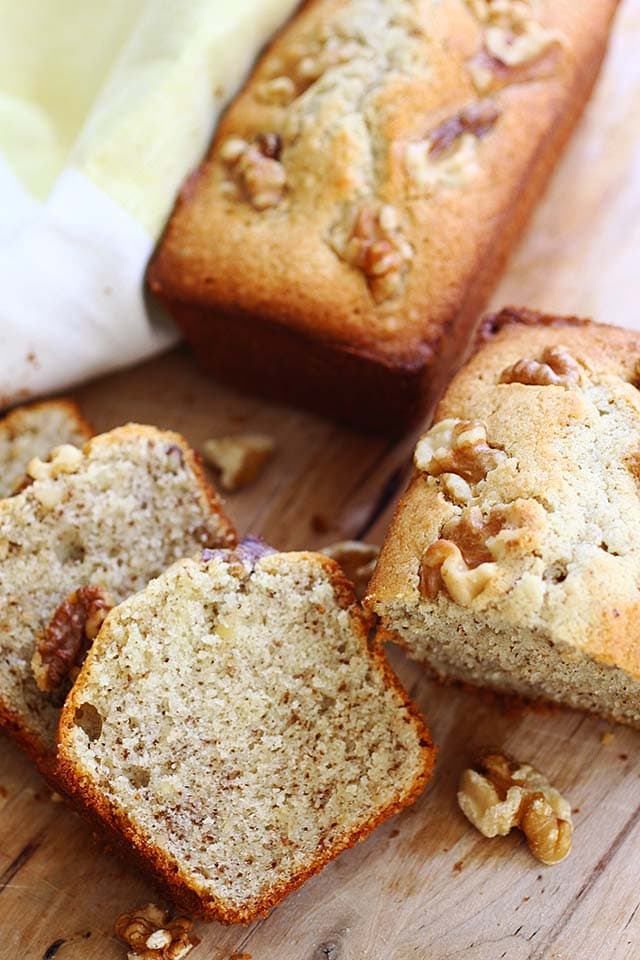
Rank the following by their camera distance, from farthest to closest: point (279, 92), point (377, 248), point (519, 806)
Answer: point (279, 92), point (377, 248), point (519, 806)

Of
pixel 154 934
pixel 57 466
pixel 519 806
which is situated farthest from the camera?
pixel 57 466

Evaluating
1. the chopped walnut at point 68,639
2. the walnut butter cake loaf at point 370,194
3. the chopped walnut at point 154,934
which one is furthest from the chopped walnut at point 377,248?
the chopped walnut at point 154,934

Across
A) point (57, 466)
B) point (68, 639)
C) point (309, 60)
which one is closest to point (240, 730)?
point (68, 639)

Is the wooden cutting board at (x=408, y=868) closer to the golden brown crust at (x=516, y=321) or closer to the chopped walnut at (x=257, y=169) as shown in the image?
the golden brown crust at (x=516, y=321)

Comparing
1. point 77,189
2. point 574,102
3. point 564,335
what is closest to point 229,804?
point 564,335

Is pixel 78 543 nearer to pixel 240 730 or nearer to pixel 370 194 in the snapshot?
pixel 240 730

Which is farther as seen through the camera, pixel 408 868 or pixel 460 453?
pixel 408 868

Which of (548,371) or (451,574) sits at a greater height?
(548,371)
